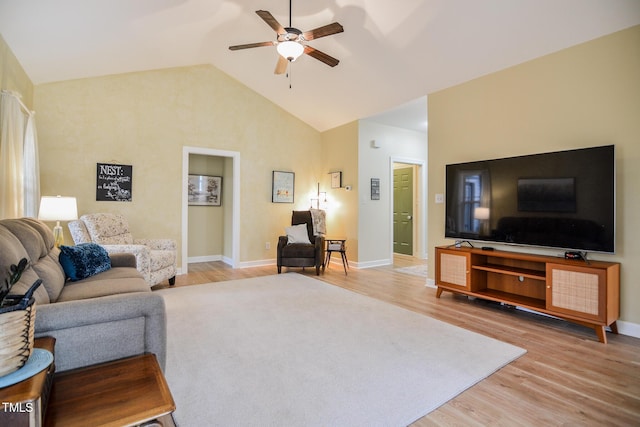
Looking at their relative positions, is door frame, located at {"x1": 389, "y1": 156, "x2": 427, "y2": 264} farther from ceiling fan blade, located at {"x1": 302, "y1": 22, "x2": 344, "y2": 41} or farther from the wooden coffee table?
the wooden coffee table

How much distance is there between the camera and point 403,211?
746 centimetres

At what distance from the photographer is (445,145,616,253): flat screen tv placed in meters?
2.75

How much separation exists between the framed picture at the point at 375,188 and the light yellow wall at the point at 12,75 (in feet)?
16.2

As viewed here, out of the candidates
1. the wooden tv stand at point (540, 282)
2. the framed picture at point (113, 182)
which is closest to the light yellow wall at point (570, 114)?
the wooden tv stand at point (540, 282)

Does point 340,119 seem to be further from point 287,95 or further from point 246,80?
point 246,80

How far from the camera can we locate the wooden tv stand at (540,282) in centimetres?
260

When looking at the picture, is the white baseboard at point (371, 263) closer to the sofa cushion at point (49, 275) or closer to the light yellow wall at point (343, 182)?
the light yellow wall at point (343, 182)

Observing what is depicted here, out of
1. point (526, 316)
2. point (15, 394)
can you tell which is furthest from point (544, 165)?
point (15, 394)

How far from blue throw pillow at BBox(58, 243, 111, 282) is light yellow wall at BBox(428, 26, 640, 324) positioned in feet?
13.4

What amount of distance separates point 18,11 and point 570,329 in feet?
18.2

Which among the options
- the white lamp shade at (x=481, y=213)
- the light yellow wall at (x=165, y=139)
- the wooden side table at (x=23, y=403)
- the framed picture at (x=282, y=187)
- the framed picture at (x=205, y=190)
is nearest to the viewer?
the wooden side table at (x=23, y=403)

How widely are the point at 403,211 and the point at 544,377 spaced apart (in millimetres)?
5558

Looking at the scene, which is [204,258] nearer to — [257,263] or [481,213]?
[257,263]

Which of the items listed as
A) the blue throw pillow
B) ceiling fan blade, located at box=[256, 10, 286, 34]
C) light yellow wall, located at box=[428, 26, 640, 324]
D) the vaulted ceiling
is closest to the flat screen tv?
light yellow wall, located at box=[428, 26, 640, 324]
